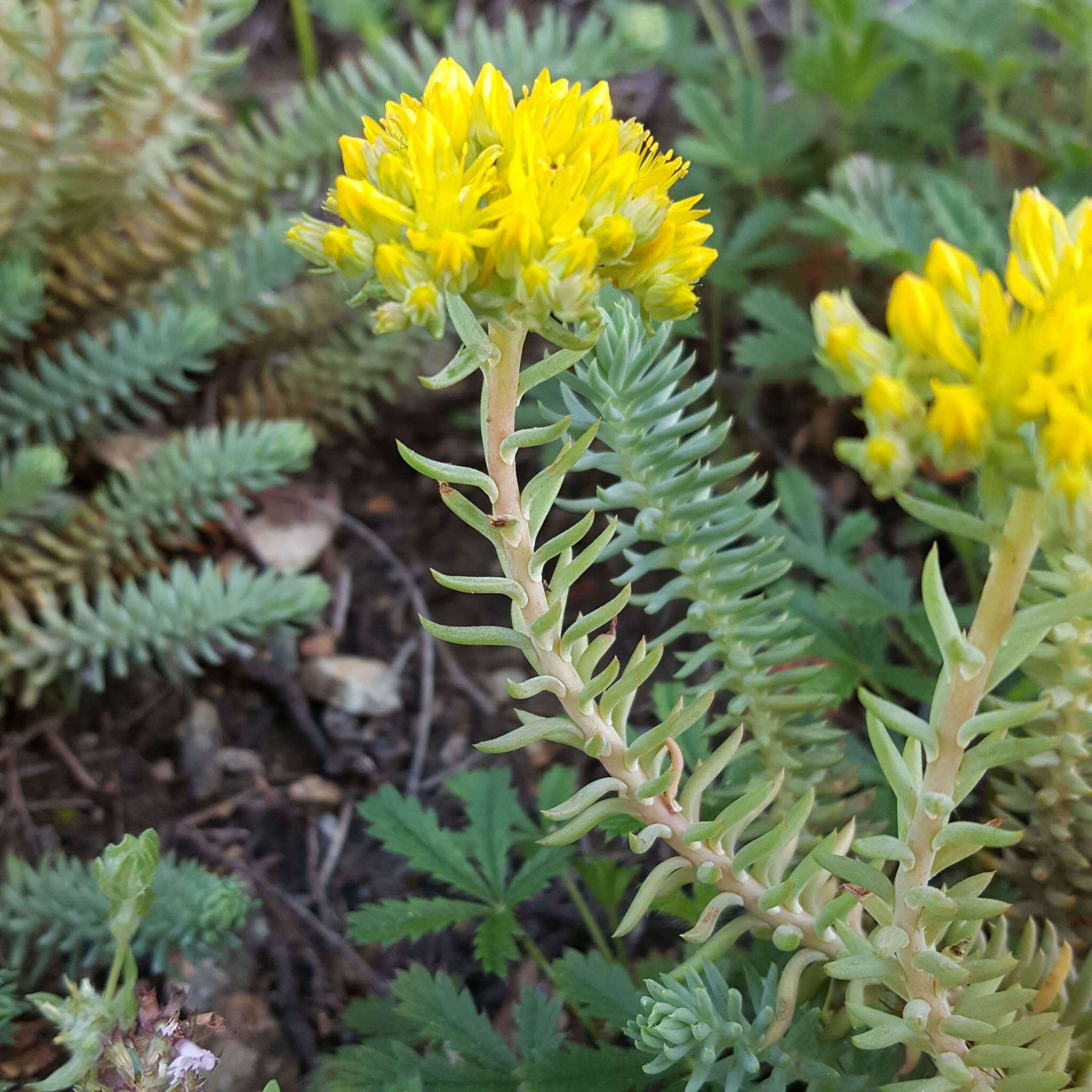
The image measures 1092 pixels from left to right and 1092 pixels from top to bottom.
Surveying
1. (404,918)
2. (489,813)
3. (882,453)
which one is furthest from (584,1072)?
(882,453)

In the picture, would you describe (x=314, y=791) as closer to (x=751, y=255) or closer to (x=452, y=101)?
(x=452, y=101)

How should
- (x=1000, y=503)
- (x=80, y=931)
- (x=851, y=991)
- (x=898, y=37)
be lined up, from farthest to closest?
(x=898, y=37) → (x=80, y=931) → (x=851, y=991) → (x=1000, y=503)

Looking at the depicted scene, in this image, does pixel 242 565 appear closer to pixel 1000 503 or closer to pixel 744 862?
pixel 744 862

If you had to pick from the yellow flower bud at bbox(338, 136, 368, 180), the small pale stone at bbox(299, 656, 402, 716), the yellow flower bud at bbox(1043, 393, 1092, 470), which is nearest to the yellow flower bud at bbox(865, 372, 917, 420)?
the yellow flower bud at bbox(1043, 393, 1092, 470)

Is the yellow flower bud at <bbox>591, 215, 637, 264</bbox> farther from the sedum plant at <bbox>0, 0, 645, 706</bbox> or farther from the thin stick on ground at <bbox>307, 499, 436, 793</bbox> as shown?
the thin stick on ground at <bbox>307, 499, 436, 793</bbox>

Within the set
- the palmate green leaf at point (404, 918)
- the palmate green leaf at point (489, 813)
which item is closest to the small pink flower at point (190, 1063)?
the palmate green leaf at point (404, 918)

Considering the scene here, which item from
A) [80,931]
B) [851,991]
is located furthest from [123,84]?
[851,991]

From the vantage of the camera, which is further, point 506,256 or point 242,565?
point 242,565

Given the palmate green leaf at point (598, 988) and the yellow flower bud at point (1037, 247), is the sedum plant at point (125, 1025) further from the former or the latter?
the yellow flower bud at point (1037, 247)
